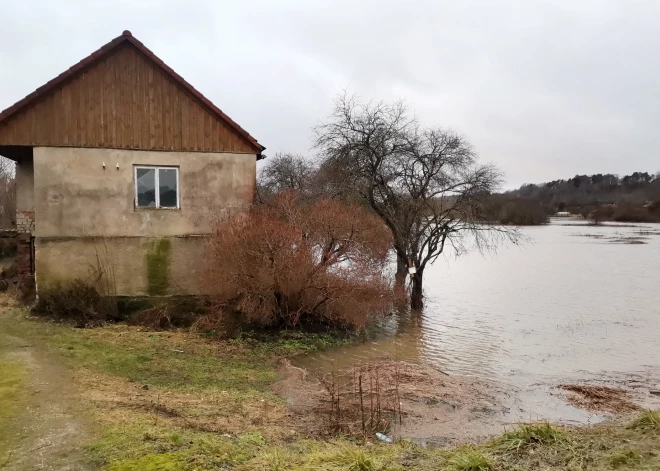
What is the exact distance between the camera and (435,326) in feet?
60.1

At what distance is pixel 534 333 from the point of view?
56.5 ft

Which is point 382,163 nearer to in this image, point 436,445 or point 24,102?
point 24,102

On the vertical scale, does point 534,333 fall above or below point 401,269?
below

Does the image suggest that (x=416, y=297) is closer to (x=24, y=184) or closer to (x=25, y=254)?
(x=25, y=254)

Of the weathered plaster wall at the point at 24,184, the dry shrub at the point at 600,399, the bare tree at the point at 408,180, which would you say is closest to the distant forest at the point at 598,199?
the bare tree at the point at 408,180

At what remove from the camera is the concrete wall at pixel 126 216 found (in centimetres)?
1355

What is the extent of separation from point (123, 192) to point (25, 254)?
11.5ft

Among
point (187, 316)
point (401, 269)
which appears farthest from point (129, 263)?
point (401, 269)

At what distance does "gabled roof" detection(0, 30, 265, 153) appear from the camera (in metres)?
12.8

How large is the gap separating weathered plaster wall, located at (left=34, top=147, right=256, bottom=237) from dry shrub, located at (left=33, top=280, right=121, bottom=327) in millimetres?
1523

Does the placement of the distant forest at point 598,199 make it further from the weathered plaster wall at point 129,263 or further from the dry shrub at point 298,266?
the weathered plaster wall at point 129,263

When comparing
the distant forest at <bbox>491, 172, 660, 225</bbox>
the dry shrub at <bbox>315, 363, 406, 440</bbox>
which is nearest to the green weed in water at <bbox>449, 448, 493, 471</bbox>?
the dry shrub at <bbox>315, 363, 406, 440</bbox>

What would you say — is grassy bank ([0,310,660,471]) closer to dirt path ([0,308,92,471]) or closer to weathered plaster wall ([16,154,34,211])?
dirt path ([0,308,92,471])

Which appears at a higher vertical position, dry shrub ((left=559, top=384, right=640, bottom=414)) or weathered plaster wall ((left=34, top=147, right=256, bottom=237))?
weathered plaster wall ((left=34, top=147, right=256, bottom=237))
